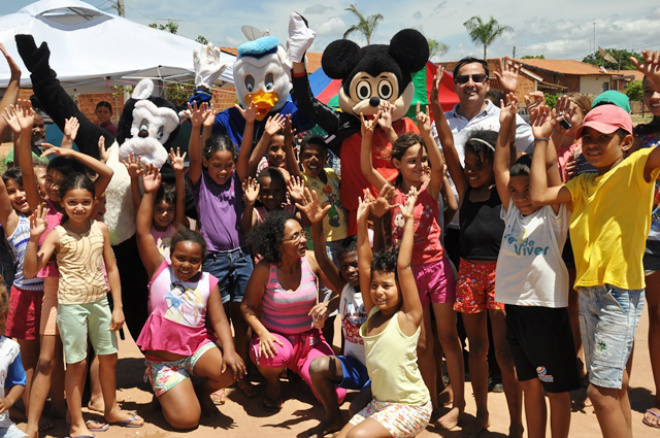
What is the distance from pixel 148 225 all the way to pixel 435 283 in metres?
2.05

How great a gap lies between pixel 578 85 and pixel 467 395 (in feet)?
151

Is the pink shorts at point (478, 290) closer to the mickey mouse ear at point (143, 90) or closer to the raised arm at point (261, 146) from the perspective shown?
the raised arm at point (261, 146)

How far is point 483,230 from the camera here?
11.9ft

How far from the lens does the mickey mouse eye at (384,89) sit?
4.84 m

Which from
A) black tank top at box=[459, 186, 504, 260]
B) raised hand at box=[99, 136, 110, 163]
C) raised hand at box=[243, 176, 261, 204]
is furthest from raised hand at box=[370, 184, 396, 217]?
raised hand at box=[99, 136, 110, 163]

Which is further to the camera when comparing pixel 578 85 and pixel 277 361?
pixel 578 85

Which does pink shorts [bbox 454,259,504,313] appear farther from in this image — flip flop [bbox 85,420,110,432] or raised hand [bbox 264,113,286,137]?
flip flop [bbox 85,420,110,432]

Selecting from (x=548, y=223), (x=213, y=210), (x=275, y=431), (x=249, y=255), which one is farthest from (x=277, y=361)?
(x=548, y=223)

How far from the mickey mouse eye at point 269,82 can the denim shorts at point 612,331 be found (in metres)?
3.54

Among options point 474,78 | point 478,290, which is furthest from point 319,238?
point 474,78

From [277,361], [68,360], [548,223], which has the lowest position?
[277,361]

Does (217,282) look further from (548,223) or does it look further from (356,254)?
(548,223)

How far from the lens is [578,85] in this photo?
4516cm

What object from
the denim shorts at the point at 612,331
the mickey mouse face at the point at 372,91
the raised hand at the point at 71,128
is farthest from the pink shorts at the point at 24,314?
the denim shorts at the point at 612,331
